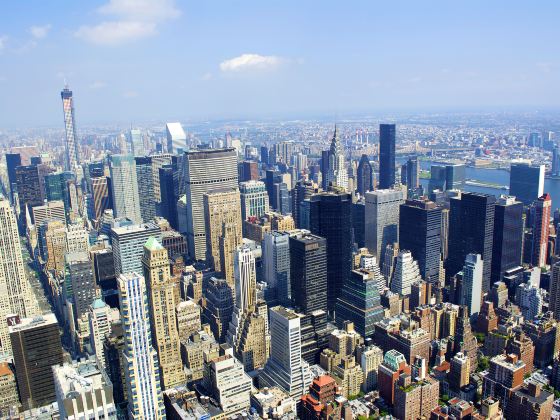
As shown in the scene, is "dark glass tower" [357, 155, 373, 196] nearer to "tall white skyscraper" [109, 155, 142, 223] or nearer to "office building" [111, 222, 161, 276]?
"tall white skyscraper" [109, 155, 142, 223]

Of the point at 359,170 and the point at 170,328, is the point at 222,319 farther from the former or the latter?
the point at 359,170

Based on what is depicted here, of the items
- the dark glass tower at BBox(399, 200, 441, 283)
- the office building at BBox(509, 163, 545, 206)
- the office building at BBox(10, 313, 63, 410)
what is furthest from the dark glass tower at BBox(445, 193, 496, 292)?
the office building at BBox(10, 313, 63, 410)

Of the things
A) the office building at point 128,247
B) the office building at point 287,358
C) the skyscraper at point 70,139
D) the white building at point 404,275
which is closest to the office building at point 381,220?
the white building at point 404,275

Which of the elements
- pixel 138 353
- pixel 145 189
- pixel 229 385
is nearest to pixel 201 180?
pixel 145 189

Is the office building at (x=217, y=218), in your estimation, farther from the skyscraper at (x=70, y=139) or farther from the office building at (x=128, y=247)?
the skyscraper at (x=70, y=139)

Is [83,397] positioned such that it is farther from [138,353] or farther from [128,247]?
[128,247]

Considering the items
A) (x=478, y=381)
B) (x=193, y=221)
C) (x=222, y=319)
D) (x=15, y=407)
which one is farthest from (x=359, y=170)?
(x=15, y=407)
